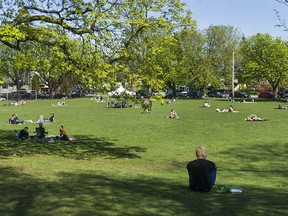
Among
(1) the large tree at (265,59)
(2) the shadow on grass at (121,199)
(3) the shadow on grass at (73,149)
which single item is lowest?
(3) the shadow on grass at (73,149)

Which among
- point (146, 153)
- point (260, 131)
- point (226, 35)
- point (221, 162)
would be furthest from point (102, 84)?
point (226, 35)

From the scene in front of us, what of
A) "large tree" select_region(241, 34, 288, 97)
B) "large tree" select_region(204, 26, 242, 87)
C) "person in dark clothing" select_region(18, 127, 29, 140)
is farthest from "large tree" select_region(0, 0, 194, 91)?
"large tree" select_region(204, 26, 242, 87)

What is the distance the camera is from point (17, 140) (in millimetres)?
24016

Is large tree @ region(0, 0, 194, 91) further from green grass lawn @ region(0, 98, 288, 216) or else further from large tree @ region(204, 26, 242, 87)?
large tree @ region(204, 26, 242, 87)

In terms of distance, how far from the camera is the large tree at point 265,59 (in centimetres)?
7831

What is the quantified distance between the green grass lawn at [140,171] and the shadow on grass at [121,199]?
0.02 meters

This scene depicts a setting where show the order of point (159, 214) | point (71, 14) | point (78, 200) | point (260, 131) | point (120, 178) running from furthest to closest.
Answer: point (260, 131), point (71, 14), point (120, 178), point (78, 200), point (159, 214)

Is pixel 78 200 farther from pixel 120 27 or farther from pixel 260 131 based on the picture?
pixel 260 131

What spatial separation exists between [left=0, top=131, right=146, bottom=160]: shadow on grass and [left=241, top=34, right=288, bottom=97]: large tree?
60998mm

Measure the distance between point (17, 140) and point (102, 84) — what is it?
9.53 meters

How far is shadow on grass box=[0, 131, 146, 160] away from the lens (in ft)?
62.9

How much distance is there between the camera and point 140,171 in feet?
49.2

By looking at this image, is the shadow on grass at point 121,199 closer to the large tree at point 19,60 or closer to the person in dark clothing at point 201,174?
the person in dark clothing at point 201,174

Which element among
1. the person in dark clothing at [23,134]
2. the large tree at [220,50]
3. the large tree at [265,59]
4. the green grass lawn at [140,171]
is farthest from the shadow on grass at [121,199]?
the large tree at [220,50]
